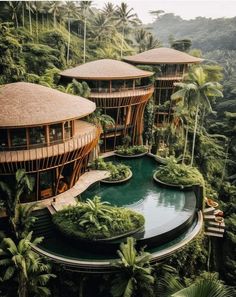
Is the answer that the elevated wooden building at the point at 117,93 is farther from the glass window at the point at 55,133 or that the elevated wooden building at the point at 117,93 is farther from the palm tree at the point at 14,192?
the palm tree at the point at 14,192

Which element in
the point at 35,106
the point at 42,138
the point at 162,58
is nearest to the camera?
the point at 35,106

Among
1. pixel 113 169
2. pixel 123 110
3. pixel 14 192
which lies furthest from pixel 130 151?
pixel 14 192

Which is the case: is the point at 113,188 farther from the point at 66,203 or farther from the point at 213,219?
the point at 213,219

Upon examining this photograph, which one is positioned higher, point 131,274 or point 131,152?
point 131,152

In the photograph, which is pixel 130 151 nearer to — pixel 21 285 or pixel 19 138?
pixel 19 138

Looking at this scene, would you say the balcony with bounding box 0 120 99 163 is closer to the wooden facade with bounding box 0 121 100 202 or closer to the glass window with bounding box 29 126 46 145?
the wooden facade with bounding box 0 121 100 202

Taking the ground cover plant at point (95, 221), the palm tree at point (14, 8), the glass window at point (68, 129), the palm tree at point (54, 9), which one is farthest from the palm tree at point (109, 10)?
the ground cover plant at point (95, 221)

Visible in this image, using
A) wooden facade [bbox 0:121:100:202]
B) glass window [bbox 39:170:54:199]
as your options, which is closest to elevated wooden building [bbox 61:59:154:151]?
wooden facade [bbox 0:121:100:202]
